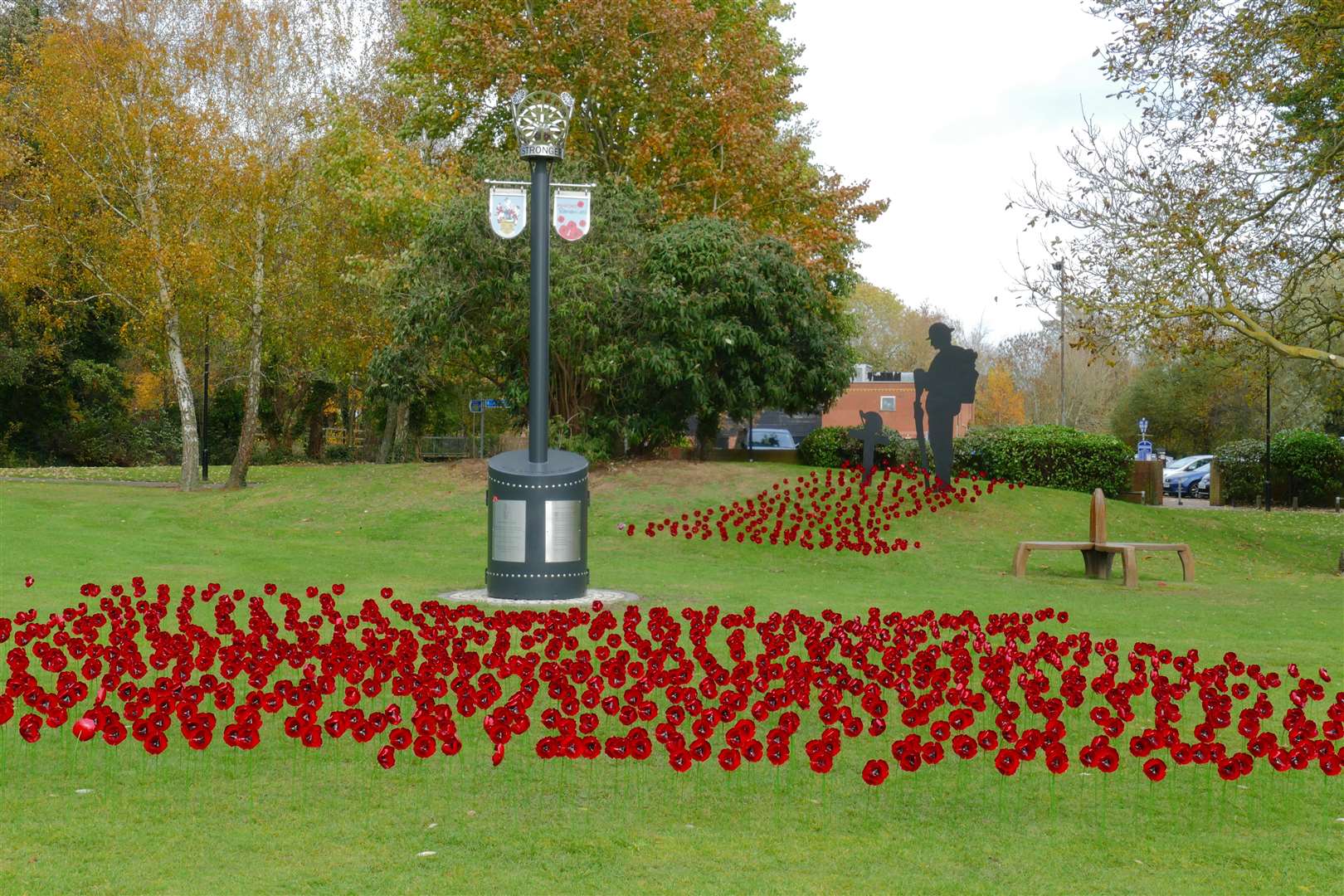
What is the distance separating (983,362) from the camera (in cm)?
9050

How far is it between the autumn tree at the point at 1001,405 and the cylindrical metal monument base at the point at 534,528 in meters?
66.3

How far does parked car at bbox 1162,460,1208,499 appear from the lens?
44.0 metres

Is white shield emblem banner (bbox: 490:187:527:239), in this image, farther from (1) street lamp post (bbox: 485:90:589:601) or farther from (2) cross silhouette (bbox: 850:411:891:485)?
(2) cross silhouette (bbox: 850:411:891:485)

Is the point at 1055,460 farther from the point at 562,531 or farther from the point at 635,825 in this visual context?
the point at 635,825

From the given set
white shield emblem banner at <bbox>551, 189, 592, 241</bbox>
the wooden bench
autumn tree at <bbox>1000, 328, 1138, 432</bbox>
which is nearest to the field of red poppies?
white shield emblem banner at <bbox>551, 189, 592, 241</bbox>

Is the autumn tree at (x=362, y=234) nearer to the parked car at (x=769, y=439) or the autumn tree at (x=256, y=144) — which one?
the autumn tree at (x=256, y=144)

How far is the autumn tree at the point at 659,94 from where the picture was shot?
1056 inches

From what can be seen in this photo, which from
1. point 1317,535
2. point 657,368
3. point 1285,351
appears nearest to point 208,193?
point 657,368

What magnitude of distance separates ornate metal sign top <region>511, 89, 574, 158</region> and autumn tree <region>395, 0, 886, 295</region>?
1358cm

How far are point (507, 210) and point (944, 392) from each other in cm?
1082

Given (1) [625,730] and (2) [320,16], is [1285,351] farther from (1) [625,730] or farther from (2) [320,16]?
(2) [320,16]

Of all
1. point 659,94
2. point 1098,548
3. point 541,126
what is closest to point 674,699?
point 541,126

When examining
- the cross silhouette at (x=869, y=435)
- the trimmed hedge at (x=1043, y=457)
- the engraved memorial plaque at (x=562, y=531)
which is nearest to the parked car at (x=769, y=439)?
the trimmed hedge at (x=1043, y=457)

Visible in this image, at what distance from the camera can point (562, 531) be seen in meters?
12.2
